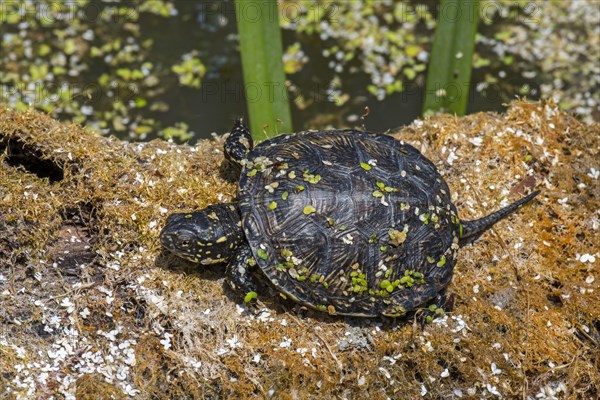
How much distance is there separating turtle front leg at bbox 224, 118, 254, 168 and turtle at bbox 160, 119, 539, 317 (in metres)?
0.16

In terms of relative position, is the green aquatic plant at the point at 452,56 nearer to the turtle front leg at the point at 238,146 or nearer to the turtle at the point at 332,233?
the turtle at the point at 332,233

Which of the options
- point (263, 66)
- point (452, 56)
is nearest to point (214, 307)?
point (263, 66)

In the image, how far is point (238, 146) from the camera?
4121 millimetres

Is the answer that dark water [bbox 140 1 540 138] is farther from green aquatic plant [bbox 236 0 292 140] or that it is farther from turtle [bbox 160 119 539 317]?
turtle [bbox 160 119 539 317]

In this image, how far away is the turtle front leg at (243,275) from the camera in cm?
374

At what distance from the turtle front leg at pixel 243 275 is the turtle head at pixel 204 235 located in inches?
3.4

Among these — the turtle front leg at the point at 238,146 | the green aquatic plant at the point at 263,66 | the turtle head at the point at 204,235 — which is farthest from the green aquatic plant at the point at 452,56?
the turtle head at the point at 204,235

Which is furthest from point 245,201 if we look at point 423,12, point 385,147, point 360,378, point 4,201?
point 423,12

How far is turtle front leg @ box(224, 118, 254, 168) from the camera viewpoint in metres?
4.08

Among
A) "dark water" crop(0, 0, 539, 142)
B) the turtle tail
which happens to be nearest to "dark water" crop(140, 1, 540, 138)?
"dark water" crop(0, 0, 539, 142)

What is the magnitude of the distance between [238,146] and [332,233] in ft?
2.94

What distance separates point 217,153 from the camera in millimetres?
4457

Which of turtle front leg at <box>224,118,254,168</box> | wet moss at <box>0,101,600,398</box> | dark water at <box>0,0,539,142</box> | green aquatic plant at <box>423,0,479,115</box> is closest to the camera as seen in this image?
wet moss at <box>0,101,600,398</box>

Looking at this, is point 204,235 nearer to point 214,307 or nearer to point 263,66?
point 214,307
